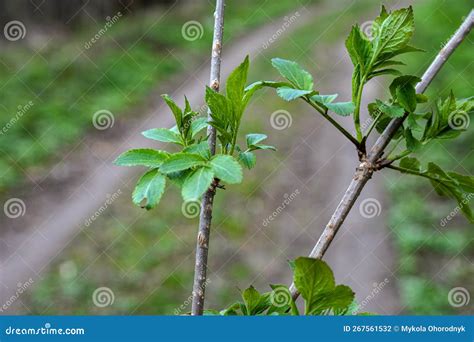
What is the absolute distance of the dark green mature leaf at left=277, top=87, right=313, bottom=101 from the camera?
34.9 inches

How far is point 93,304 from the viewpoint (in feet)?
17.8

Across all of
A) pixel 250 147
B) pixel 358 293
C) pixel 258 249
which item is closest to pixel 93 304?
pixel 258 249

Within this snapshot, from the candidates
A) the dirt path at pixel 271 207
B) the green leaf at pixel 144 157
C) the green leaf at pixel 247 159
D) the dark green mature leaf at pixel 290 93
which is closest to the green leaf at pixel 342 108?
the dark green mature leaf at pixel 290 93

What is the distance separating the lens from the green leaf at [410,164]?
987 millimetres

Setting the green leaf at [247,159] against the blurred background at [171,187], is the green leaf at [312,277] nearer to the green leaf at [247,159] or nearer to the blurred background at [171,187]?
the green leaf at [247,159]

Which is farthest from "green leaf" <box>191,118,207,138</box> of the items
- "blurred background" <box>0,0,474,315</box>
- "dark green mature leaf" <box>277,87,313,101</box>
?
"blurred background" <box>0,0,474,315</box>

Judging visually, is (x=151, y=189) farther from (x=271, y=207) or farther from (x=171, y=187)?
(x=171, y=187)

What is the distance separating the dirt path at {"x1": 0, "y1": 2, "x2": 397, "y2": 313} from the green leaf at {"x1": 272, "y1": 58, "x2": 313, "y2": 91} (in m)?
4.47

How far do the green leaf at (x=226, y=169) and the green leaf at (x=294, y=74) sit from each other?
0.72 feet

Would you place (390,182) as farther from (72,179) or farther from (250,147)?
(250,147)

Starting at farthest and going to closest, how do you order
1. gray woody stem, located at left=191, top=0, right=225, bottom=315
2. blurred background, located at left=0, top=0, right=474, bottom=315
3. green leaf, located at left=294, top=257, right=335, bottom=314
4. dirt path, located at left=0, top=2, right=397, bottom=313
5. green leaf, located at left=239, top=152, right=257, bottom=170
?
1. dirt path, located at left=0, top=2, right=397, bottom=313
2. blurred background, located at left=0, top=0, right=474, bottom=315
3. green leaf, located at left=239, top=152, right=257, bottom=170
4. gray woody stem, located at left=191, top=0, right=225, bottom=315
5. green leaf, located at left=294, top=257, right=335, bottom=314

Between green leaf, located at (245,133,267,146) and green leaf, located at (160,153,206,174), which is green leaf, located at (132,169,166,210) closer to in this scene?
green leaf, located at (160,153,206,174)

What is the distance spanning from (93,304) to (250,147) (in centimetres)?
478

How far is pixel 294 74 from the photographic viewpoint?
98 cm
